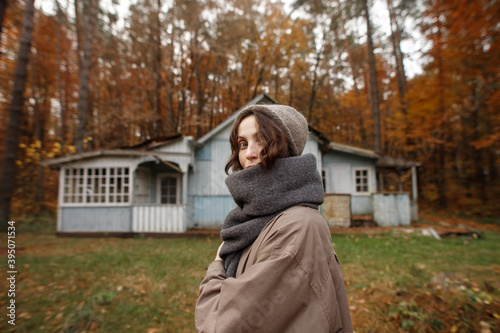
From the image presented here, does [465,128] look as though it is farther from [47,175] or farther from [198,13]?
[47,175]

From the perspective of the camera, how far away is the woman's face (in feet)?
3.97

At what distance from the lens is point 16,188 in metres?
8.78

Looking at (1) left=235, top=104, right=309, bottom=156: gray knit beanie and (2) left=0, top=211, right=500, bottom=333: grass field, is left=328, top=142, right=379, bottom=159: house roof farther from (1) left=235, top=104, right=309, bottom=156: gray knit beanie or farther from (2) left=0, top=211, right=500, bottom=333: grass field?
(1) left=235, top=104, right=309, bottom=156: gray knit beanie

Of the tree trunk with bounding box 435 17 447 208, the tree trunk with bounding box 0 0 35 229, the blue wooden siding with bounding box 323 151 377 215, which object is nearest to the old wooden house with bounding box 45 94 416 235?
the blue wooden siding with bounding box 323 151 377 215

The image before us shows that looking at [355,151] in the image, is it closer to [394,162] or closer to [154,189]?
Answer: [394,162]

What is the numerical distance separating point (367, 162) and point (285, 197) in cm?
1315

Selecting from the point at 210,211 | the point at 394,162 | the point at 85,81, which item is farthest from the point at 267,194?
the point at 394,162

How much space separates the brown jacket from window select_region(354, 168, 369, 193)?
42.8ft

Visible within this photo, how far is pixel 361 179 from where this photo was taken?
1288cm

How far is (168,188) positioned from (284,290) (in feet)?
37.3

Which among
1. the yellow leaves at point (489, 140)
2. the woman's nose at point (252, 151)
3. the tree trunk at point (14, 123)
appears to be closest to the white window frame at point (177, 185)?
the tree trunk at point (14, 123)

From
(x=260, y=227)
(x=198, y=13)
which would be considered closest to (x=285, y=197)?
(x=260, y=227)

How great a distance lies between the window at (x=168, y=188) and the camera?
1147 centimetres

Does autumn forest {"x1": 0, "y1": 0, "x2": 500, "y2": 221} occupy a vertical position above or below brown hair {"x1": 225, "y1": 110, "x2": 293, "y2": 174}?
above
